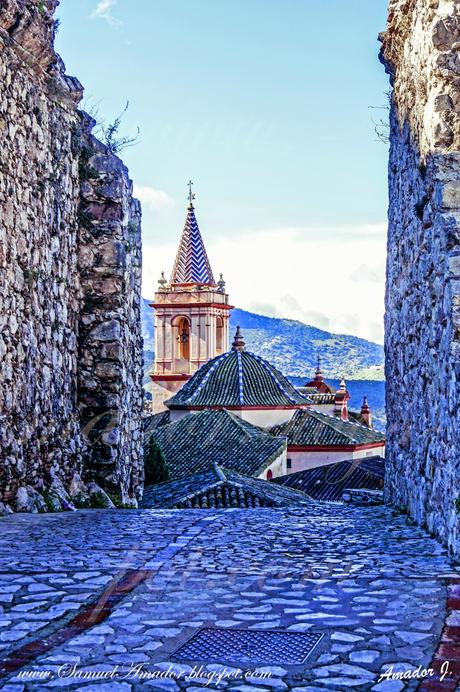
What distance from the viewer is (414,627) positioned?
3.39m

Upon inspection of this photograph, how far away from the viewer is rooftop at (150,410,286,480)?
26172 mm

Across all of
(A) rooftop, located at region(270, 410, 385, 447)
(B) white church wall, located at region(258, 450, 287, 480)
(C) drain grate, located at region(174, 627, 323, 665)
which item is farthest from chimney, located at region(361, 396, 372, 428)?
(C) drain grate, located at region(174, 627, 323, 665)

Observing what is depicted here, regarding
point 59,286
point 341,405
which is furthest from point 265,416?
point 59,286

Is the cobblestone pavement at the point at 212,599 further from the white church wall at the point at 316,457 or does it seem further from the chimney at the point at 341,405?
the chimney at the point at 341,405

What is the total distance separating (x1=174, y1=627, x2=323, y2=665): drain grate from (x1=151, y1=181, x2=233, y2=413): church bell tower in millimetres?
45636

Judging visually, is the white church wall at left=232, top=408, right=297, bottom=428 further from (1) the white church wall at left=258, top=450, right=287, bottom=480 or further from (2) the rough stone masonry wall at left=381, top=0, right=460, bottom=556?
(2) the rough stone masonry wall at left=381, top=0, right=460, bottom=556

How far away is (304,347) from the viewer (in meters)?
124

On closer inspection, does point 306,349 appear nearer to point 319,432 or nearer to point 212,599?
point 319,432

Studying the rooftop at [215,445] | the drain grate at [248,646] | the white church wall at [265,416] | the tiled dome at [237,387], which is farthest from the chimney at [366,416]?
the drain grate at [248,646]

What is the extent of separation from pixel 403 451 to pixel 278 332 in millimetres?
119378

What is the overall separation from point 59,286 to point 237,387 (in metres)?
29.2

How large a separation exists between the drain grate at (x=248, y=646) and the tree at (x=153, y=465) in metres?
13.3

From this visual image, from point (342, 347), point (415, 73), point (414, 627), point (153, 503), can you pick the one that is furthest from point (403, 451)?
point (342, 347)

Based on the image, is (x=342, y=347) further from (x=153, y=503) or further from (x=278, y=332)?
(x=153, y=503)
